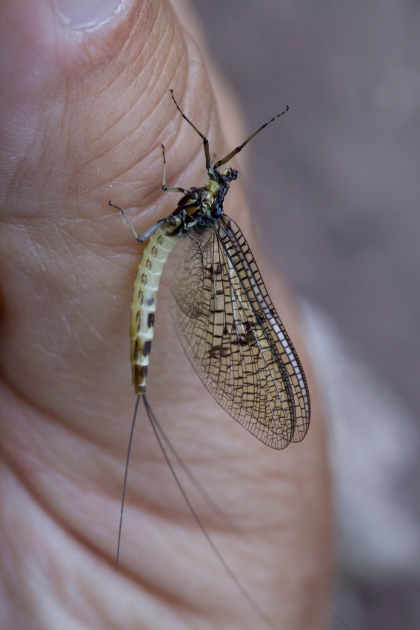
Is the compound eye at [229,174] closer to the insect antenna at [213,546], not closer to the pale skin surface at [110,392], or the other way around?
the pale skin surface at [110,392]

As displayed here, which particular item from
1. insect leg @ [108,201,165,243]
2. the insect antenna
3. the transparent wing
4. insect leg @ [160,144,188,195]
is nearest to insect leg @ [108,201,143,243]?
insect leg @ [108,201,165,243]

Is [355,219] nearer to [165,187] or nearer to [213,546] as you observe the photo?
[213,546]

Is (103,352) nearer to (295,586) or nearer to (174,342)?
(174,342)

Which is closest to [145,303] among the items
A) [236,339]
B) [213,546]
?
[236,339]

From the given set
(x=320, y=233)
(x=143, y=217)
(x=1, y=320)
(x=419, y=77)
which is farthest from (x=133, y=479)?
(x=419, y=77)

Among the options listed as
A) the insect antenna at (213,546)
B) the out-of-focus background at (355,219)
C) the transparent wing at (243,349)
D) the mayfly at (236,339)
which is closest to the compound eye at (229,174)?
the mayfly at (236,339)
